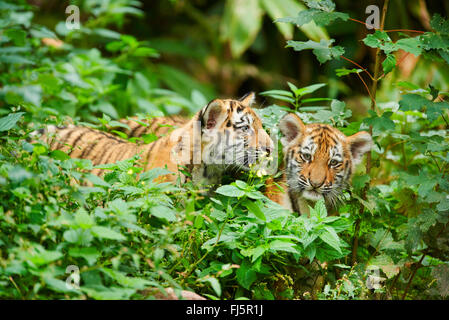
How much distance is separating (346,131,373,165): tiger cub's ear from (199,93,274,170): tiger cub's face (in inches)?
17.5

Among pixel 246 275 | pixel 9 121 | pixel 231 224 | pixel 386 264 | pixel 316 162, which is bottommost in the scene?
pixel 386 264

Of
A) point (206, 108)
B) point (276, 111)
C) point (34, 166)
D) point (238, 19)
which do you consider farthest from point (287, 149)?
point (238, 19)

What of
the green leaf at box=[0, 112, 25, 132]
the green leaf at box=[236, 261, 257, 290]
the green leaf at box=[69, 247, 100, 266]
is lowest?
the green leaf at box=[236, 261, 257, 290]

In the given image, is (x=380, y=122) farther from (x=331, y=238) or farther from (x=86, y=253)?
(x=86, y=253)

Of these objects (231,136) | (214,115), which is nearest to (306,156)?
(231,136)

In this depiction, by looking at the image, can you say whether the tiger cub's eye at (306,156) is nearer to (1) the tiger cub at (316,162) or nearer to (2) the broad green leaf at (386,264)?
(1) the tiger cub at (316,162)

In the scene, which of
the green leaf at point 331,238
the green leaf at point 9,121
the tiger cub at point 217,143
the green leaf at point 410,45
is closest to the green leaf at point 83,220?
the green leaf at point 9,121

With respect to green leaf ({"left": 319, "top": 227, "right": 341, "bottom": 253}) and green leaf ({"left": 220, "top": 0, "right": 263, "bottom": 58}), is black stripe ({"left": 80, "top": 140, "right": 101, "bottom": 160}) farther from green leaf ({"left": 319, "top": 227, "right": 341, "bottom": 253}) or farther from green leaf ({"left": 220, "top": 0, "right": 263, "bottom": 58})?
green leaf ({"left": 220, "top": 0, "right": 263, "bottom": 58})

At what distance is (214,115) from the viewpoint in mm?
3107

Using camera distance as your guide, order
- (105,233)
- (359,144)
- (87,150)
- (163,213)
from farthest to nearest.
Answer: (87,150), (359,144), (163,213), (105,233)

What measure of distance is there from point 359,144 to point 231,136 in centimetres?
74

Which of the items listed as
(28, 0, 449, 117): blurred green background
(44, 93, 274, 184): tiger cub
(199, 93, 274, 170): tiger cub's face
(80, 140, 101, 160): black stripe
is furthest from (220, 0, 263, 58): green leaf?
(199, 93, 274, 170): tiger cub's face

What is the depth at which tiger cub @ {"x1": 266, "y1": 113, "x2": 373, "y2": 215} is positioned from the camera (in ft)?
9.30
